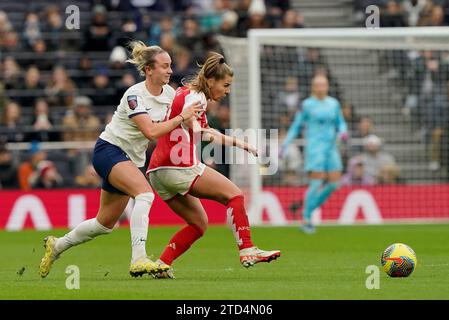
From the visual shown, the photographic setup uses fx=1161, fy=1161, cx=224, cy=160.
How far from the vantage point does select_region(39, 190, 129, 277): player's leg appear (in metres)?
10.8

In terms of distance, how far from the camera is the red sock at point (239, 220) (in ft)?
35.0

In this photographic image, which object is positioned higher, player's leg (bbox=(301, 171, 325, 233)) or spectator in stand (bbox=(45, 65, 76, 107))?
spectator in stand (bbox=(45, 65, 76, 107))

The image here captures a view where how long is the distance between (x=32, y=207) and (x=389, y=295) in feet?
43.6

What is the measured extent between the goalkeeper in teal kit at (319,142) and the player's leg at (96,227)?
796 centimetres

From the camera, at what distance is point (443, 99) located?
76.3 ft

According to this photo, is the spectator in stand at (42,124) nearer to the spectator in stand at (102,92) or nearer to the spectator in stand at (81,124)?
the spectator in stand at (81,124)

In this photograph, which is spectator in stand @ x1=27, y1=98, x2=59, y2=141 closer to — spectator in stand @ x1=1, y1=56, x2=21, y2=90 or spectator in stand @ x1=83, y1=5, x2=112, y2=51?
spectator in stand @ x1=1, y1=56, x2=21, y2=90

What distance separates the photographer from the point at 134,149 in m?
10.8

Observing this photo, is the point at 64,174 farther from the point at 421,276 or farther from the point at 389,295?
the point at 389,295

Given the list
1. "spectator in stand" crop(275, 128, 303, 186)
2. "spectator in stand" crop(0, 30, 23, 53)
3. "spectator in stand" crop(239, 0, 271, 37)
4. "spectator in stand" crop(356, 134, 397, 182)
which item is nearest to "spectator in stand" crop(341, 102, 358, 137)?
"spectator in stand" crop(356, 134, 397, 182)

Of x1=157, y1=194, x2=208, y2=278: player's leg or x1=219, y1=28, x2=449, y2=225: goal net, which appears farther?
x1=219, y1=28, x2=449, y2=225: goal net

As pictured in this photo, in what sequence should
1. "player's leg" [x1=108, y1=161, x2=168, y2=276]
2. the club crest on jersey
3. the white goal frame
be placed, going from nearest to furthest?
"player's leg" [x1=108, y1=161, x2=168, y2=276]
the club crest on jersey
the white goal frame

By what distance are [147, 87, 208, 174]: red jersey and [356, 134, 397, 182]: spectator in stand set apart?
472 inches
